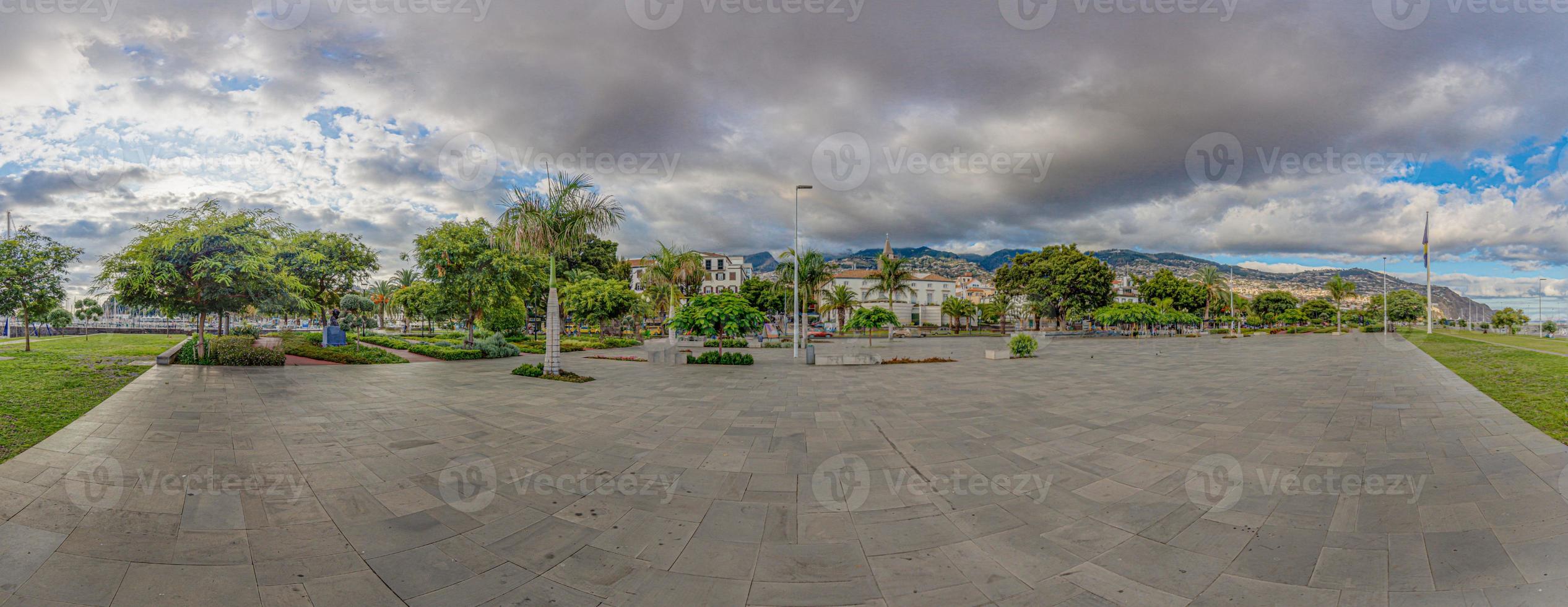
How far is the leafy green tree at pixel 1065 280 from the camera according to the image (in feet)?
172

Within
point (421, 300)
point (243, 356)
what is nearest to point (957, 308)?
point (421, 300)

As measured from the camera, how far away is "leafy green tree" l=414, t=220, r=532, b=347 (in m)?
24.2

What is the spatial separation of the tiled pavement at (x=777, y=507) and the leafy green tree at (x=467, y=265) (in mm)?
14579

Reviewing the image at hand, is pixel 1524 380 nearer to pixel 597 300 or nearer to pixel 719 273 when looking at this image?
pixel 597 300

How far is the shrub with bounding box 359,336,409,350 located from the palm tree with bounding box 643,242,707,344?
13.2 metres

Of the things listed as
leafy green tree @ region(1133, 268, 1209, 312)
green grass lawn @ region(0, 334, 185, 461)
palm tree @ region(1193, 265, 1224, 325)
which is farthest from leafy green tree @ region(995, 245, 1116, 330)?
green grass lawn @ region(0, 334, 185, 461)

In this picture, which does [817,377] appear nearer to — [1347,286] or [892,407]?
[892,407]

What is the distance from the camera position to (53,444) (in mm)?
6957

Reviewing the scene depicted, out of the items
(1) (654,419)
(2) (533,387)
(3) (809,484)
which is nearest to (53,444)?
(2) (533,387)

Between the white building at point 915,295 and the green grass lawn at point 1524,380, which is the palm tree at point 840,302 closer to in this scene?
the white building at point 915,295

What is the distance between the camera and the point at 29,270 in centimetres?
1856

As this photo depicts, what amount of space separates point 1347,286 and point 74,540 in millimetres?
117053

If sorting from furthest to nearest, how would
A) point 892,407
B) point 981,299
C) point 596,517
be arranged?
point 981,299
point 892,407
point 596,517

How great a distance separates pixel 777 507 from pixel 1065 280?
183 ft
